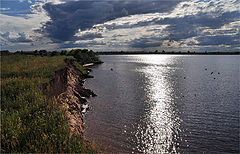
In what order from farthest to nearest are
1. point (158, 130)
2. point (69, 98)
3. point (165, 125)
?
point (69, 98)
point (165, 125)
point (158, 130)

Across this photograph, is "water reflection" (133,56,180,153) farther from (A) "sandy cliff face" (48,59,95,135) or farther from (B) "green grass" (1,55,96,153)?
(B) "green grass" (1,55,96,153)

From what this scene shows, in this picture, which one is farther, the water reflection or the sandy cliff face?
the water reflection

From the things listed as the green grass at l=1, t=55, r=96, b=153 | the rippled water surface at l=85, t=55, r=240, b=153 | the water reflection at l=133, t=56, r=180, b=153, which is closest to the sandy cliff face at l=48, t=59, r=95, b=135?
the rippled water surface at l=85, t=55, r=240, b=153

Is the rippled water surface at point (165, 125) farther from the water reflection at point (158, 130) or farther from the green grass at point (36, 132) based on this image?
the green grass at point (36, 132)

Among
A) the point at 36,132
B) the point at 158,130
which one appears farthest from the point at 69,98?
the point at 36,132

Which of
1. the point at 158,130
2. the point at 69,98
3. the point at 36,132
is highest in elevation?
the point at 36,132

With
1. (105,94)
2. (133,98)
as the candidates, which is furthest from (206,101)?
(105,94)

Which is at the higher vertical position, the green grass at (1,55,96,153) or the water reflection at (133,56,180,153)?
the green grass at (1,55,96,153)

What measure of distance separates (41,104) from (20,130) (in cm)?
363

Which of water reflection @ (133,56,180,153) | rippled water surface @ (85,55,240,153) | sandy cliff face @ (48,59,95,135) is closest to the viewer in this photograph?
sandy cliff face @ (48,59,95,135)

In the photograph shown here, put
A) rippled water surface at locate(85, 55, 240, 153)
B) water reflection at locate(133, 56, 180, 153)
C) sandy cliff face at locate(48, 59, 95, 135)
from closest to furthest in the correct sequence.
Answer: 1. sandy cliff face at locate(48, 59, 95, 135)
2. water reflection at locate(133, 56, 180, 153)
3. rippled water surface at locate(85, 55, 240, 153)

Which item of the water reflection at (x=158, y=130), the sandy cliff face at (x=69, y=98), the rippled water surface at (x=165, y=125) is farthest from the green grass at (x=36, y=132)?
the water reflection at (x=158, y=130)

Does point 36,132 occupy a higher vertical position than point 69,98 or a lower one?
higher

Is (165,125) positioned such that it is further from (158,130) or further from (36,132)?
(36,132)
